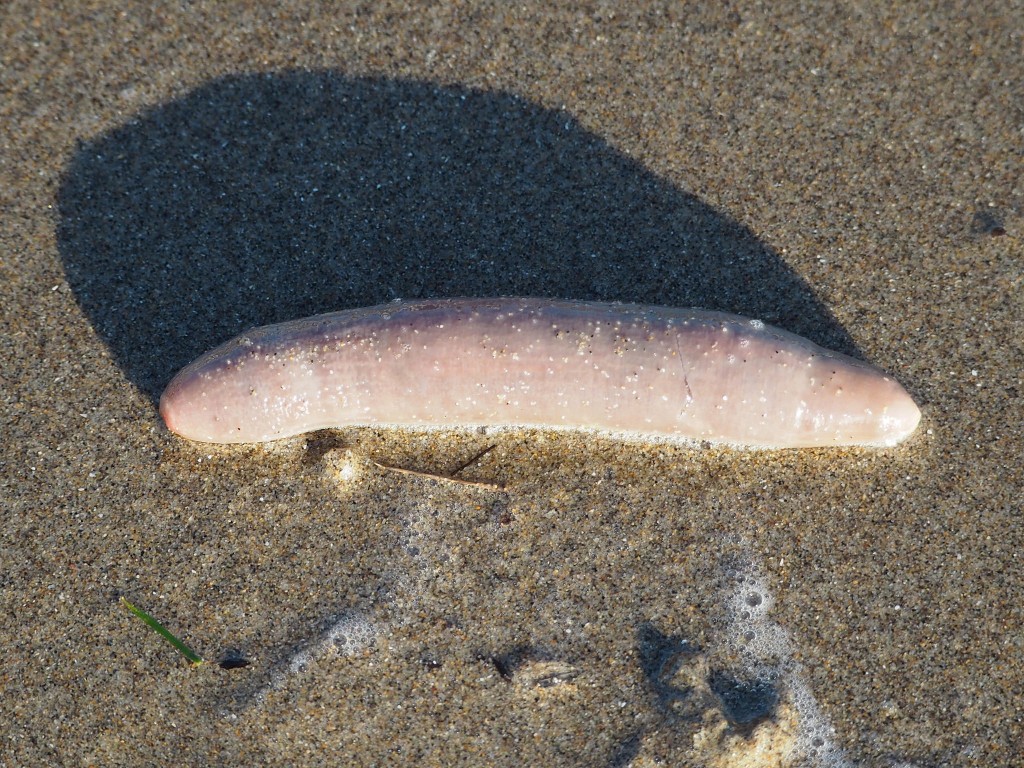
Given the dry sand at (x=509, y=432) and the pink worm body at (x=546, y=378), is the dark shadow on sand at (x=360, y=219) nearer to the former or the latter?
the dry sand at (x=509, y=432)

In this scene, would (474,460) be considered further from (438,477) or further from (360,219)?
(360,219)

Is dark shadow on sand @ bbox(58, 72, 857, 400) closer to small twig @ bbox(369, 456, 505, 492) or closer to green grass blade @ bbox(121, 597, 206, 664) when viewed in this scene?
small twig @ bbox(369, 456, 505, 492)

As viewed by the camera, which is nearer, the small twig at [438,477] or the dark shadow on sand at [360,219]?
the small twig at [438,477]

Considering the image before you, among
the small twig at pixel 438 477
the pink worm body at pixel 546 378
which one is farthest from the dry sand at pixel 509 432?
the pink worm body at pixel 546 378

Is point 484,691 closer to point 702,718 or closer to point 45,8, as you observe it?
point 702,718

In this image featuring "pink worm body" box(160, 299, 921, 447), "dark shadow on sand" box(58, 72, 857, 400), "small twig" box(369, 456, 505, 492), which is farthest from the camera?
"dark shadow on sand" box(58, 72, 857, 400)

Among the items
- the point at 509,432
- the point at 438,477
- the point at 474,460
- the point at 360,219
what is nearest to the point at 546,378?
the point at 509,432

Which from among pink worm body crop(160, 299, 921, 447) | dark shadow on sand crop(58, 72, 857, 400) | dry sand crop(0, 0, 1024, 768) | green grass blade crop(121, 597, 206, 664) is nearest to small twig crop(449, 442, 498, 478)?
dry sand crop(0, 0, 1024, 768)
